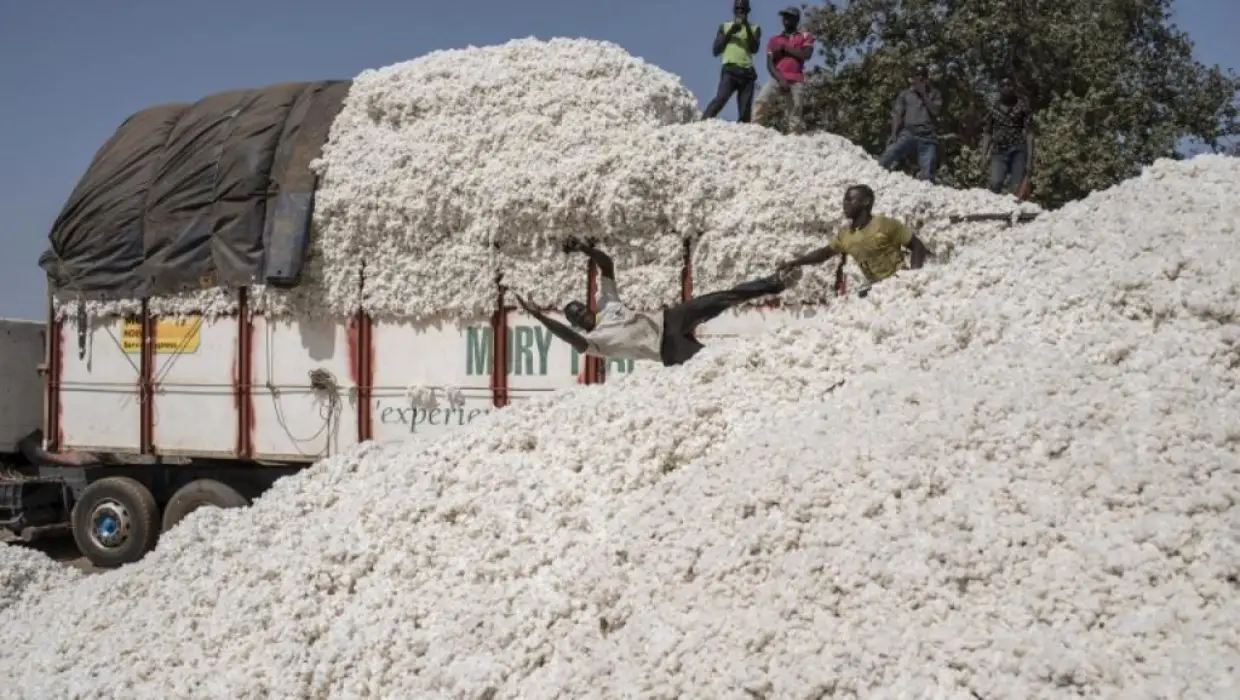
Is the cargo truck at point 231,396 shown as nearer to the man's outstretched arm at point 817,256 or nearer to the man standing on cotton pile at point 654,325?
the man standing on cotton pile at point 654,325

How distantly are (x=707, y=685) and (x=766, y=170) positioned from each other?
4.74 meters

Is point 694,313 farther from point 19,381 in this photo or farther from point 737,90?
point 19,381

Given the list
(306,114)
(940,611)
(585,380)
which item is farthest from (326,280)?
(940,611)

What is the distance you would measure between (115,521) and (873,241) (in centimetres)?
688

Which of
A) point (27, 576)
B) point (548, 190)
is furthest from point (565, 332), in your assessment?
point (27, 576)

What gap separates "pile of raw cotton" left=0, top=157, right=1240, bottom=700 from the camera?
3.07 metres

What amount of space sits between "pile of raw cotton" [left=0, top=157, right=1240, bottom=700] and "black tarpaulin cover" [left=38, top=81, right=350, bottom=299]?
327 cm

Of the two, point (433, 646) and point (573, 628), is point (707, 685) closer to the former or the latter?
point (573, 628)

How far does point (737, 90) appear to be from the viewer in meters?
9.18

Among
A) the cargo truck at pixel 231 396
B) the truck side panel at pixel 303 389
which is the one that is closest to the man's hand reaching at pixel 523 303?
the cargo truck at pixel 231 396

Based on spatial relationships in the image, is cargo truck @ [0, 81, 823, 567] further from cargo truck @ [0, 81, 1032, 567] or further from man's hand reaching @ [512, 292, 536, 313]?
man's hand reaching @ [512, 292, 536, 313]

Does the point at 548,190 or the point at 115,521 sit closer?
the point at 548,190

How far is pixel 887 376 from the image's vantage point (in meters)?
4.45

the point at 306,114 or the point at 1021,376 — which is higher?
the point at 306,114
